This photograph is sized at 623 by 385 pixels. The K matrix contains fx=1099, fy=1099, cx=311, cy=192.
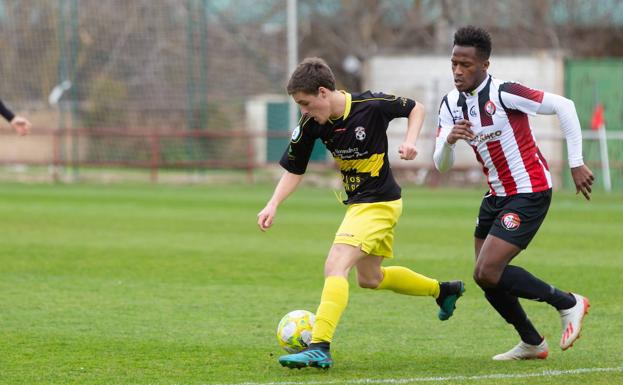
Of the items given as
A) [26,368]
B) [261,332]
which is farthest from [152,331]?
[26,368]

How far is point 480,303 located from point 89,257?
4573 millimetres

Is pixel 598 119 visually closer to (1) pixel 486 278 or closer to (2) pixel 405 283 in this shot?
(2) pixel 405 283

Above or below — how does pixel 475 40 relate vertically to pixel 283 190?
above

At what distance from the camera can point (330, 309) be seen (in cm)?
604

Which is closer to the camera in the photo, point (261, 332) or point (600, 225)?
point (261, 332)

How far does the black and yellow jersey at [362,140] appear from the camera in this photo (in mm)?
6496

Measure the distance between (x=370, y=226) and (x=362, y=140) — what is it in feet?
1.71

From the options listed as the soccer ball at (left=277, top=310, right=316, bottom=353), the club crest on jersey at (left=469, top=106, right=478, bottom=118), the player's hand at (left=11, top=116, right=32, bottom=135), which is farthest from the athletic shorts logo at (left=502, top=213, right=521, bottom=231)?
the player's hand at (left=11, top=116, right=32, bottom=135)

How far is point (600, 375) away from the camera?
5938mm

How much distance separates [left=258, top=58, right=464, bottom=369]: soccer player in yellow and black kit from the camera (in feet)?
20.4

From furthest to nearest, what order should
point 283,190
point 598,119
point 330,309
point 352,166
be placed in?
point 598,119
point 283,190
point 352,166
point 330,309

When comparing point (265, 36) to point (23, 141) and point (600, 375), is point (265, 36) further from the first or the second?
point (600, 375)

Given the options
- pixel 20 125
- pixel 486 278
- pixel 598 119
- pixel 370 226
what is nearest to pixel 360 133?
pixel 370 226

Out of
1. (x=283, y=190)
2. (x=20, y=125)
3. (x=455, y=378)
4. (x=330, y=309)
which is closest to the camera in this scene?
(x=455, y=378)
